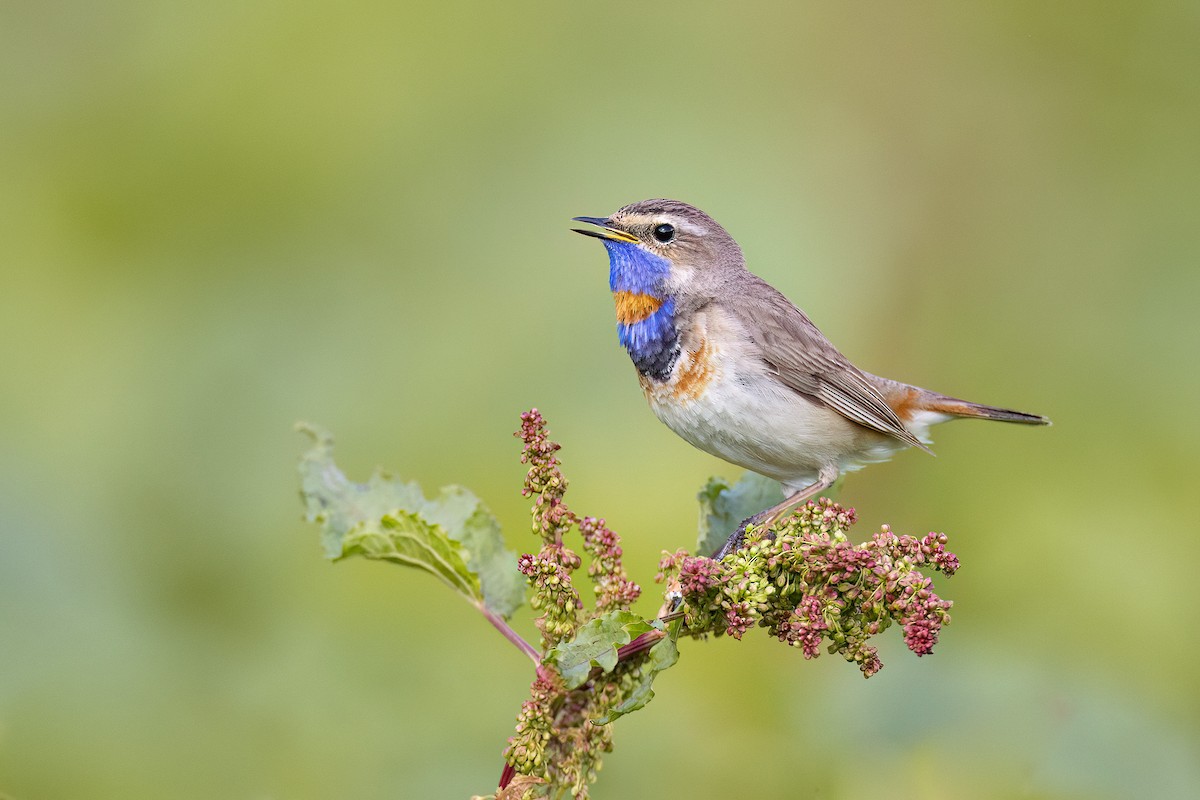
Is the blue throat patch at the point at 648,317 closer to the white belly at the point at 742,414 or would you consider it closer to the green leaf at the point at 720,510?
the white belly at the point at 742,414

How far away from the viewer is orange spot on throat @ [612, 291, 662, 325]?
178 inches

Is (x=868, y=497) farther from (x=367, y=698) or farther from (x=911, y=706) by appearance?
(x=367, y=698)

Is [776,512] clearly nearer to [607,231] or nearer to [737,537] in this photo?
[737,537]

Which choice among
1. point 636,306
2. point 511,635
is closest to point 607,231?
point 636,306

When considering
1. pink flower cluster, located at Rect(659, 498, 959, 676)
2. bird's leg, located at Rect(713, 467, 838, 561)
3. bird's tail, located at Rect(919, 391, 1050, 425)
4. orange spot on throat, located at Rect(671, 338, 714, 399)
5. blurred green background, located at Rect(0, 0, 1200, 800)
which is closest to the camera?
pink flower cluster, located at Rect(659, 498, 959, 676)

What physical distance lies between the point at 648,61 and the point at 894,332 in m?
2.38

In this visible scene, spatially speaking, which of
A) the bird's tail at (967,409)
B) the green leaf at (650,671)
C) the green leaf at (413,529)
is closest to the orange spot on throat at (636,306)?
the bird's tail at (967,409)

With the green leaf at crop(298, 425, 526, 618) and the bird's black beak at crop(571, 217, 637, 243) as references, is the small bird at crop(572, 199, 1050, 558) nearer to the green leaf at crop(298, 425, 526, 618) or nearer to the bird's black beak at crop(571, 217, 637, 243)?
the bird's black beak at crop(571, 217, 637, 243)

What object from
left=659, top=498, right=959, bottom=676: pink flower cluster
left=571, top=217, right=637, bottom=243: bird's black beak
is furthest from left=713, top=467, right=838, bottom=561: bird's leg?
left=571, top=217, right=637, bottom=243: bird's black beak

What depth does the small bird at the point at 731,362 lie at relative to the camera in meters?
4.34

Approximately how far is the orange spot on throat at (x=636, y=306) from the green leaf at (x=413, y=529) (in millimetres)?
1462

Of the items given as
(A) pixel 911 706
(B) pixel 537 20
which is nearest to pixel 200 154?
(B) pixel 537 20

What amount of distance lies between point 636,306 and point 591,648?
2147 millimetres

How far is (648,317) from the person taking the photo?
14.8ft
